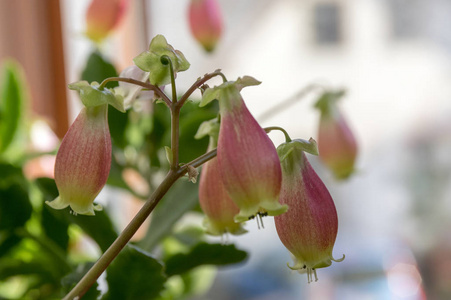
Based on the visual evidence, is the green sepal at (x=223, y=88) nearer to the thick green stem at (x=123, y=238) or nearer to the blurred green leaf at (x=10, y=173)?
the thick green stem at (x=123, y=238)

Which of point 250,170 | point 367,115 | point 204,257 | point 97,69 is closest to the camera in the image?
point 250,170

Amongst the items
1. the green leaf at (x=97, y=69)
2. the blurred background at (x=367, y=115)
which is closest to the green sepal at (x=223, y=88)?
the green leaf at (x=97, y=69)

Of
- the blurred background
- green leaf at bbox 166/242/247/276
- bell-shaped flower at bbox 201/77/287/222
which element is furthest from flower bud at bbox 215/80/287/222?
the blurred background

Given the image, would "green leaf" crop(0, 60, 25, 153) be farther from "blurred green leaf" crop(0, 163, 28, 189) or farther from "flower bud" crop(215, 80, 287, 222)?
"flower bud" crop(215, 80, 287, 222)

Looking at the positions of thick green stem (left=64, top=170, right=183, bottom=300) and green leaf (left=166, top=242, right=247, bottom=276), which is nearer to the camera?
thick green stem (left=64, top=170, right=183, bottom=300)

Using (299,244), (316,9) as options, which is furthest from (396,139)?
(299,244)

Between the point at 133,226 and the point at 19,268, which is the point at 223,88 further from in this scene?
the point at 19,268

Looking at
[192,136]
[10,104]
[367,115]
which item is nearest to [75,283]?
[192,136]
